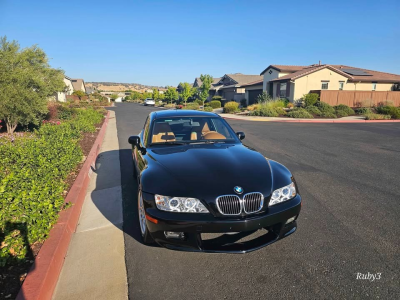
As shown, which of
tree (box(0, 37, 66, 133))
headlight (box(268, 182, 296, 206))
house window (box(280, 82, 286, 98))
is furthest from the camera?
house window (box(280, 82, 286, 98))

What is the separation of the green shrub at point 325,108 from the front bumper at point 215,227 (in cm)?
2225

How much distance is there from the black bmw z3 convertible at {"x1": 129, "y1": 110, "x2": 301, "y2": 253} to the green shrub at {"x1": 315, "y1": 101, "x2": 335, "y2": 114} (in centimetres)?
2188

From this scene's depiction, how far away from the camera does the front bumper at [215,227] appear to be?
254 cm

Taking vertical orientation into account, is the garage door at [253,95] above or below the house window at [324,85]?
below

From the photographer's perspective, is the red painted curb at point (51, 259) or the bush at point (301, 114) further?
the bush at point (301, 114)

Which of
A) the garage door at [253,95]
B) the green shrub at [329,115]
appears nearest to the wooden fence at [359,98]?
the green shrub at [329,115]

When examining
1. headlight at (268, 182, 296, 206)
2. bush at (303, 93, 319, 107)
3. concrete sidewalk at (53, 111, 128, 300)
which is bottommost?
concrete sidewalk at (53, 111, 128, 300)

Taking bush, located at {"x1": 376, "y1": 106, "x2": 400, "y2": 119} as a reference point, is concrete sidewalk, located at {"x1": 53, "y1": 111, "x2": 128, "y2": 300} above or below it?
below

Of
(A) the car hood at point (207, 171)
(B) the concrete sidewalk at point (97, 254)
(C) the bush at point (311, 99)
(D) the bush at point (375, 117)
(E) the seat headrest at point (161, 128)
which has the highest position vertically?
(C) the bush at point (311, 99)

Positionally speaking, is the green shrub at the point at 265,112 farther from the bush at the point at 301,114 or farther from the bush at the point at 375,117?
the bush at the point at 375,117

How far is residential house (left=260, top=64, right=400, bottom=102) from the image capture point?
93.7ft

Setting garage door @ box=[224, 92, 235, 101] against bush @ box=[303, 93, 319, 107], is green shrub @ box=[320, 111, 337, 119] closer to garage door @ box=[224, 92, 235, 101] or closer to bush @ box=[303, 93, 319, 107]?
bush @ box=[303, 93, 319, 107]

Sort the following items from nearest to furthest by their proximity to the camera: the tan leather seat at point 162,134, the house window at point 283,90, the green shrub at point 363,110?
1. the tan leather seat at point 162,134
2. the green shrub at point 363,110
3. the house window at point 283,90

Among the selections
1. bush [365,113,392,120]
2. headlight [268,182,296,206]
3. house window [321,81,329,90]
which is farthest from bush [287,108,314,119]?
headlight [268,182,296,206]
